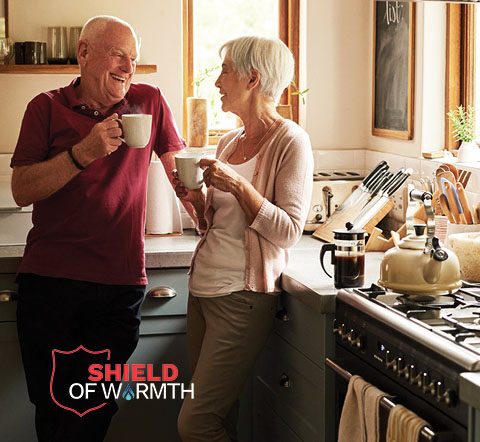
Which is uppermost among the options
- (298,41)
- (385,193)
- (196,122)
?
(298,41)

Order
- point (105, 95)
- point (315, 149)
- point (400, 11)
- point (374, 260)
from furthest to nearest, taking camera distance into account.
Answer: point (315, 149) < point (400, 11) < point (374, 260) < point (105, 95)

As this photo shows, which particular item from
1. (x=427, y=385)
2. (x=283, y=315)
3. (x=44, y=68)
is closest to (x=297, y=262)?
(x=283, y=315)

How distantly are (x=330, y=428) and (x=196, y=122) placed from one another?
1611 millimetres

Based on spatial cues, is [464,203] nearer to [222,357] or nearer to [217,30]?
[222,357]

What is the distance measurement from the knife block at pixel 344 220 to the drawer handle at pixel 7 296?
1.22 m

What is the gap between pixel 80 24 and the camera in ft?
13.3

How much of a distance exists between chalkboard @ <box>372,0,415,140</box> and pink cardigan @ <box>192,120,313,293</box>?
0.98 metres

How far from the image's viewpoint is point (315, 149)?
4.38 meters

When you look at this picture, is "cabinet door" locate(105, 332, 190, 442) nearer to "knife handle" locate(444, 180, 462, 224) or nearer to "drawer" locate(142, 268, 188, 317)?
"drawer" locate(142, 268, 188, 317)

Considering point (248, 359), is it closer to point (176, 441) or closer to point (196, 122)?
point (176, 441)

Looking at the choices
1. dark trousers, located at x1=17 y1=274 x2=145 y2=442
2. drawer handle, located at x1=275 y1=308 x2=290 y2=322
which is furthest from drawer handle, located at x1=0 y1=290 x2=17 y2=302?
drawer handle, located at x1=275 y1=308 x2=290 y2=322

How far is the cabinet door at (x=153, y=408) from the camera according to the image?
3.60 m

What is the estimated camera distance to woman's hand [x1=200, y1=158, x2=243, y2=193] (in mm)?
2945

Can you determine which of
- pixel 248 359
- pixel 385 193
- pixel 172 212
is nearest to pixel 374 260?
pixel 385 193
